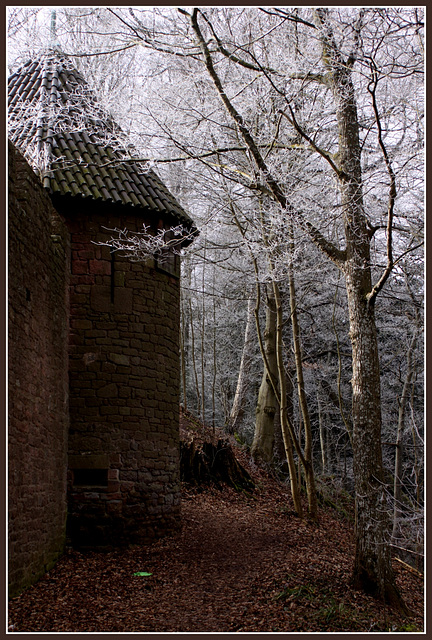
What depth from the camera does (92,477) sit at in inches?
341

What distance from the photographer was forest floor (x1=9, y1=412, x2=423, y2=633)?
19.6 feet

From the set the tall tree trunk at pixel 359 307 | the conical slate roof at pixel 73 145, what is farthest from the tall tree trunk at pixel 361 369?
the conical slate roof at pixel 73 145

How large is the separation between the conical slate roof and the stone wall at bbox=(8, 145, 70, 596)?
3.76 feet

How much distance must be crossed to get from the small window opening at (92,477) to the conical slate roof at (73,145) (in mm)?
4019

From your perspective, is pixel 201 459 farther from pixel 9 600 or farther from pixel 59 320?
pixel 9 600

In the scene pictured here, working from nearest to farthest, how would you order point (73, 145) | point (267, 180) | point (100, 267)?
point (267, 180) < point (100, 267) < point (73, 145)

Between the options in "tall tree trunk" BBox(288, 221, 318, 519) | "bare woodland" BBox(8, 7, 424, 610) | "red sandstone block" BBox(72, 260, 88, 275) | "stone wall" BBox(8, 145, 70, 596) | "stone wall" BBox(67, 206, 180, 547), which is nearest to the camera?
"stone wall" BBox(8, 145, 70, 596)

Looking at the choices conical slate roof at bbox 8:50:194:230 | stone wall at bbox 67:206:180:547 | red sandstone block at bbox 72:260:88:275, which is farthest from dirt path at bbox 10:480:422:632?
conical slate roof at bbox 8:50:194:230

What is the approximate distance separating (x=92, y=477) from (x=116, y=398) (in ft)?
3.89

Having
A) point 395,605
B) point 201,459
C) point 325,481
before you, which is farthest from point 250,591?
point 325,481

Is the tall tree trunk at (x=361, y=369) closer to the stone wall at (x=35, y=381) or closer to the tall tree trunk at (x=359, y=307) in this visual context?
the tall tree trunk at (x=359, y=307)

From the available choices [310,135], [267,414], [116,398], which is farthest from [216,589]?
[267,414]

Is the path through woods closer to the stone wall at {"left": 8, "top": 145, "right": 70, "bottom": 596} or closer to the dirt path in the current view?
the dirt path

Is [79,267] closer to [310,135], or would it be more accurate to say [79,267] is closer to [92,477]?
[92,477]
